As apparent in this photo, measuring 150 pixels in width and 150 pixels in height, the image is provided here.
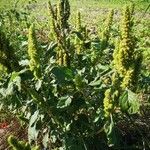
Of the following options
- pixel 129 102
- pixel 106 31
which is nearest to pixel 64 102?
pixel 129 102

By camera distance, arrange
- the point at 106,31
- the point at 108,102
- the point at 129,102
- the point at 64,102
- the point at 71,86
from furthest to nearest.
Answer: the point at 106,31, the point at 71,86, the point at 64,102, the point at 108,102, the point at 129,102

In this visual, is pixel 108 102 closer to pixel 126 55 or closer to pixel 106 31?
pixel 126 55

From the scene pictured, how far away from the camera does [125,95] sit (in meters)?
2.71

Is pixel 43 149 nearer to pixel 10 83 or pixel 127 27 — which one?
pixel 10 83

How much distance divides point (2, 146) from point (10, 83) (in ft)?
4.36

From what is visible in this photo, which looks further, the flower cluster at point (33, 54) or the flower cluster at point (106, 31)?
the flower cluster at point (106, 31)

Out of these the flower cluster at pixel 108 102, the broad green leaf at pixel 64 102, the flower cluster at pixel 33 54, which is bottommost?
the broad green leaf at pixel 64 102

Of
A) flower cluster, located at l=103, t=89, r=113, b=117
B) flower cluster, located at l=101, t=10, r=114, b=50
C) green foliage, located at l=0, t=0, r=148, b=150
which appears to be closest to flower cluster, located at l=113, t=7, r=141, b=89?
green foliage, located at l=0, t=0, r=148, b=150

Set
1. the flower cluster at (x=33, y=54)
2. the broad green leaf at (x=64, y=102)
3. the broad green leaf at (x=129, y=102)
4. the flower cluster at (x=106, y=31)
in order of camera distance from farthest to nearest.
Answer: the flower cluster at (x=106, y=31) < the broad green leaf at (x=64, y=102) < the flower cluster at (x=33, y=54) < the broad green leaf at (x=129, y=102)

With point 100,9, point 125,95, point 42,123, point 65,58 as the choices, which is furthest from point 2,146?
point 100,9

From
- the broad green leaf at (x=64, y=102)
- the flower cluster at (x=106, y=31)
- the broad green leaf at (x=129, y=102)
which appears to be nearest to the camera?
the broad green leaf at (x=129, y=102)

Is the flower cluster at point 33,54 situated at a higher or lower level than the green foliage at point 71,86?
higher

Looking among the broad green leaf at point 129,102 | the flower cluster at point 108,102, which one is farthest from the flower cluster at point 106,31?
the broad green leaf at point 129,102

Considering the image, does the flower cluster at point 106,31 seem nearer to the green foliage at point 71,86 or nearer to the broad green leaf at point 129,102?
the green foliage at point 71,86
